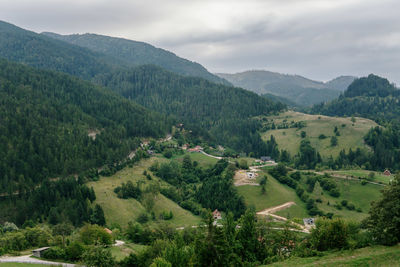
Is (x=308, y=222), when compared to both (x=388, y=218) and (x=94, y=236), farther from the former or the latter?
(x=94, y=236)

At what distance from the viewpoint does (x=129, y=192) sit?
11338 cm

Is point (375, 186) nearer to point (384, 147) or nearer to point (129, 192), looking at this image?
point (384, 147)

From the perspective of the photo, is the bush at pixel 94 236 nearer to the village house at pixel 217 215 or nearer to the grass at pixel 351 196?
the village house at pixel 217 215

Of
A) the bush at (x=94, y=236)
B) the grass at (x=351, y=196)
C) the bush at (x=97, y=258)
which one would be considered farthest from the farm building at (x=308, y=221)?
the bush at (x=97, y=258)

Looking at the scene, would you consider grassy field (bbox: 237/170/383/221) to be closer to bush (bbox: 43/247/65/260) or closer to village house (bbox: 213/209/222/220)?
village house (bbox: 213/209/222/220)

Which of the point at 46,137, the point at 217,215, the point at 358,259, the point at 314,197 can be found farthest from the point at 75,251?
the point at 46,137

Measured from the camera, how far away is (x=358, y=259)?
3769cm

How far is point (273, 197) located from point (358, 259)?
77.3 meters

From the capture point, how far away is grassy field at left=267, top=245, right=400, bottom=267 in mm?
36006

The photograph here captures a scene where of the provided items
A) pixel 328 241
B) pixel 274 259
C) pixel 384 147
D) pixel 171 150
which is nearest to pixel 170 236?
pixel 274 259

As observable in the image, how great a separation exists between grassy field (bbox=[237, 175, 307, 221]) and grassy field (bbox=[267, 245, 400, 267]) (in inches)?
2438

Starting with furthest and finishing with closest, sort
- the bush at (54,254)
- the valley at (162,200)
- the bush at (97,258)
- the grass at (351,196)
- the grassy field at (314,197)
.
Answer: the grass at (351,196) < the grassy field at (314,197) < the bush at (54,254) < the bush at (97,258) < the valley at (162,200)

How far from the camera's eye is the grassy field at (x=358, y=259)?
36.0 metres

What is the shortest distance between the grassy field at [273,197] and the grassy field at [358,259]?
2438 inches
